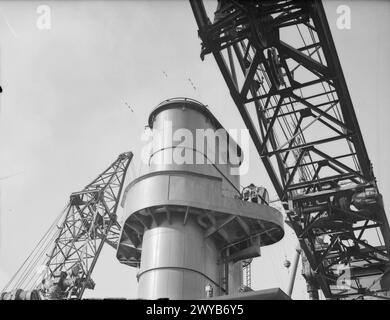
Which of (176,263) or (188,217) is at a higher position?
(188,217)

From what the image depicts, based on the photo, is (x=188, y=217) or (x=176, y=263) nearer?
(x=176, y=263)

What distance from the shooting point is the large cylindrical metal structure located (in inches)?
779

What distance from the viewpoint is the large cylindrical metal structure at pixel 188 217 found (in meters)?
19.8

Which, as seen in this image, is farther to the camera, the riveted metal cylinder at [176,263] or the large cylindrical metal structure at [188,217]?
the large cylindrical metal structure at [188,217]

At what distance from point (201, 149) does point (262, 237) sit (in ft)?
16.2

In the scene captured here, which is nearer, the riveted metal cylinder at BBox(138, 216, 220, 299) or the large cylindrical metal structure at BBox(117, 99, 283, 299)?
the riveted metal cylinder at BBox(138, 216, 220, 299)

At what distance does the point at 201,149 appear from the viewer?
893 inches

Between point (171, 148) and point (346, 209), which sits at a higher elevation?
point (171, 148)

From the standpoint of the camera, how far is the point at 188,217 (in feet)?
67.3
